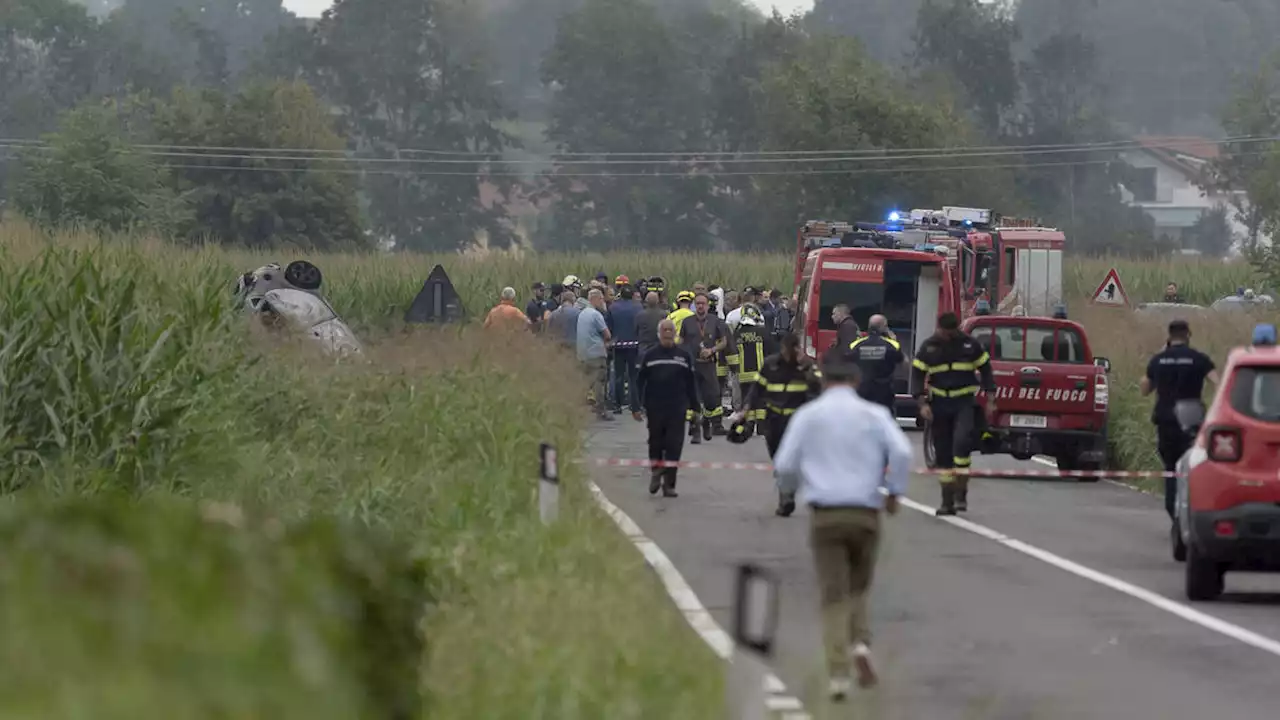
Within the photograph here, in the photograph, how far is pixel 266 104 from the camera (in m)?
78.8

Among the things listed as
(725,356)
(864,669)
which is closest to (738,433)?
(864,669)

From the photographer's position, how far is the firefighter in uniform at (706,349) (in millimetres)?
27891

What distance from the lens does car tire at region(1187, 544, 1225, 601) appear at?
14.0 m

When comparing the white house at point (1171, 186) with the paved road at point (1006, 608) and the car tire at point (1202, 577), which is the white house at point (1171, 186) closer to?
the paved road at point (1006, 608)

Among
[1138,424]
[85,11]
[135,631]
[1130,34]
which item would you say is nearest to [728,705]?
[135,631]

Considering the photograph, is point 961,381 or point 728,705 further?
point 961,381

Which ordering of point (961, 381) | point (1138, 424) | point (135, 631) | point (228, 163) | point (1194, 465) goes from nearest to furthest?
point (135, 631) < point (1194, 465) < point (961, 381) < point (1138, 424) < point (228, 163)

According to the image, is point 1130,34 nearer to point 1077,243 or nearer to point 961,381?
point 1077,243

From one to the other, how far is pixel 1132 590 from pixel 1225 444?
1.38 meters

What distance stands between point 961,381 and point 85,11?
9862cm

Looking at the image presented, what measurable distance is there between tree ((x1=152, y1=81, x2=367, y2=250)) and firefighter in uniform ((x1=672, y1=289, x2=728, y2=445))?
155ft

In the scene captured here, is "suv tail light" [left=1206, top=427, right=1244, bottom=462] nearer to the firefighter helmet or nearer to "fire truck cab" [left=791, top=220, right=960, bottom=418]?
the firefighter helmet

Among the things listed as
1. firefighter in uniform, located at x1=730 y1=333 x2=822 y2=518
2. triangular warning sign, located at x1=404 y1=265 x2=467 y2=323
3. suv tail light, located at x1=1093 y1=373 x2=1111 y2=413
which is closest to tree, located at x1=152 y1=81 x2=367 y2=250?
triangular warning sign, located at x1=404 y1=265 x2=467 y2=323

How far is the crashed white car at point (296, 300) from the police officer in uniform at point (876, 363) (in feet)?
15.2
